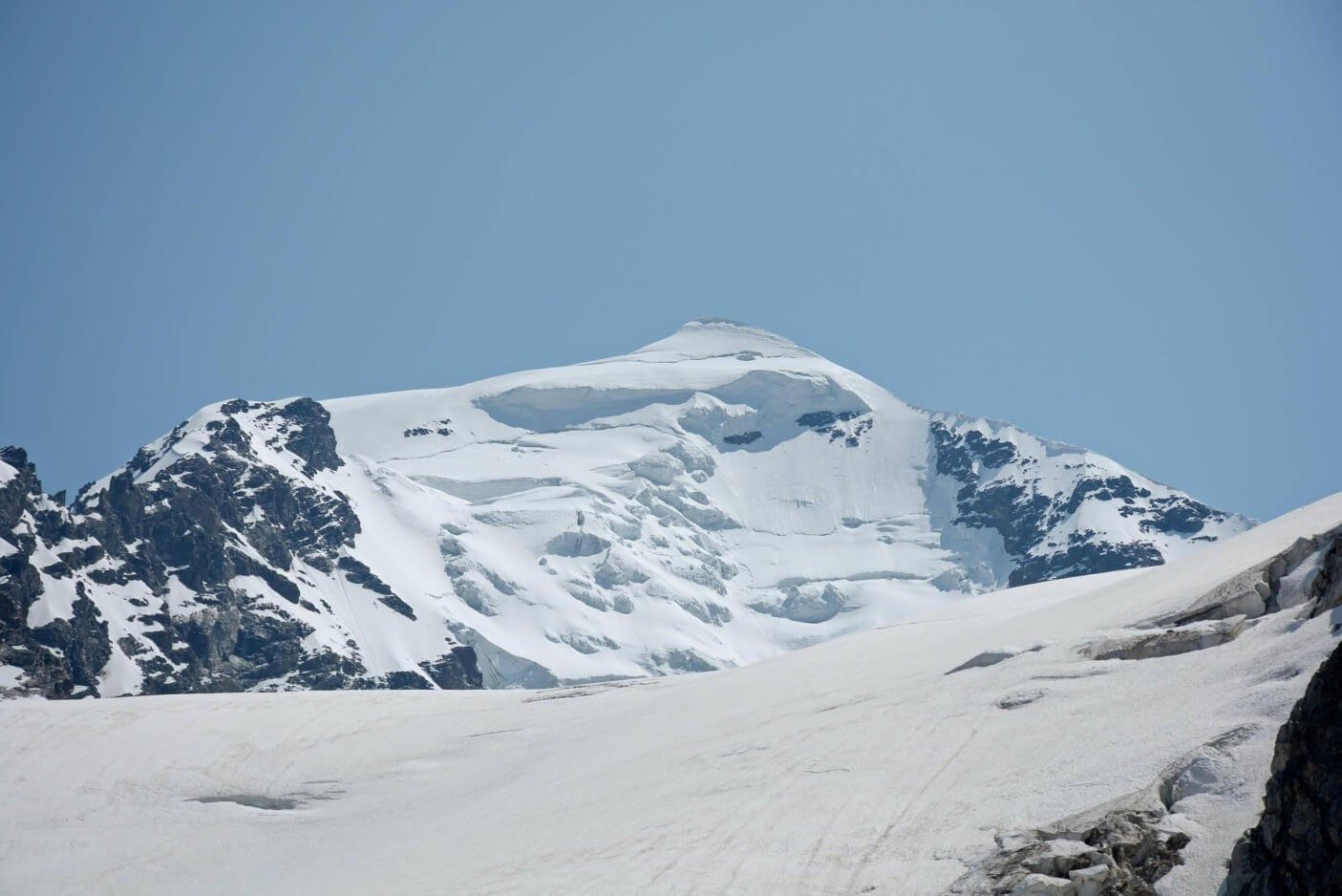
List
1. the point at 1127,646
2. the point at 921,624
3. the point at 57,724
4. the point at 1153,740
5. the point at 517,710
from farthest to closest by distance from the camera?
the point at 921,624 < the point at 517,710 < the point at 57,724 < the point at 1127,646 < the point at 1153,740

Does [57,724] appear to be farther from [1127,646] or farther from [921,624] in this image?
[1127,646]

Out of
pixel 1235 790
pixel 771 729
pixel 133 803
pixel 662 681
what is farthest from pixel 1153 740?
pixel 662 681

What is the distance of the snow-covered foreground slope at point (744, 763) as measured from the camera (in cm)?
2972

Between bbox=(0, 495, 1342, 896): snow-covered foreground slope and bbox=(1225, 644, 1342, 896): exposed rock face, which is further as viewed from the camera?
bbox=(0, 495, 1342, 896): snow-covered foreground slope

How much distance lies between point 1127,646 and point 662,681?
30210 millimetres

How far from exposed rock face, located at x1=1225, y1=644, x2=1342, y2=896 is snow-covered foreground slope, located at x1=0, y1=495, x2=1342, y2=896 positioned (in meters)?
1.19

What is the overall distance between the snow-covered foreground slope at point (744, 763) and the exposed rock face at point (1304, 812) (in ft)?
3.89

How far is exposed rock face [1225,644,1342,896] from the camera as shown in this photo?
2133cm

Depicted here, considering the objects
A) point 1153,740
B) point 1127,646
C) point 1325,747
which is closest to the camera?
point 1325,747

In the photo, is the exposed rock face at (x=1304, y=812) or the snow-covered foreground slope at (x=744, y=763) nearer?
the exposed rock face at (x=1304, y=812)

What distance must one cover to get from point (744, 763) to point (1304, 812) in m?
20.2

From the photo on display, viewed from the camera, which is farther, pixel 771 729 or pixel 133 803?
pixel 133 803

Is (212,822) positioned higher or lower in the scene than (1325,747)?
lower

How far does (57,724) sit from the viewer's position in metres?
55.8
